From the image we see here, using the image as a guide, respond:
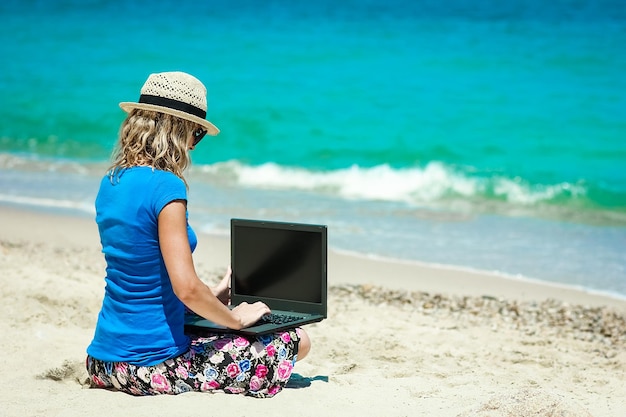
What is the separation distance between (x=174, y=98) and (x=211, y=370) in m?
1.19

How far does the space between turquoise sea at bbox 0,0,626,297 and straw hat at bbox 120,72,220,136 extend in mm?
5220

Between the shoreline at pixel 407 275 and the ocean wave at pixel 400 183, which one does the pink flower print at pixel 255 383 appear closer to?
the shoreline at pixel 407 275

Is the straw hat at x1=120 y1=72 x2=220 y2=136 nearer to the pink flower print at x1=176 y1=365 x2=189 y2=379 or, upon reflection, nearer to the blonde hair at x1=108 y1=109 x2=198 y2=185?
the blonde hair at x1=108 y1=109 x2=198 y2=185

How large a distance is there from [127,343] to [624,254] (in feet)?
22.6

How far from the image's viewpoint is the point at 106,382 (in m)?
4.13

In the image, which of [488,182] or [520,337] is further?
[488,182]

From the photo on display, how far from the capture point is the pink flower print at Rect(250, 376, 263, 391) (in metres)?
4.11

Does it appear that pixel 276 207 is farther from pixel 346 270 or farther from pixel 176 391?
pixel 176 391

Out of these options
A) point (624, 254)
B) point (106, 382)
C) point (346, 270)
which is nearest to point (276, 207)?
point (346, 270)

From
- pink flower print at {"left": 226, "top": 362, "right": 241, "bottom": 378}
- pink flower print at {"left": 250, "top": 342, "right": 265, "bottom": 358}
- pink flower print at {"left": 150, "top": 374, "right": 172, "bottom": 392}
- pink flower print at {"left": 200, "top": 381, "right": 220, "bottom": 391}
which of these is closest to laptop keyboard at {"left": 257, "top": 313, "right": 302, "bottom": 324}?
pink flower print at {"left": 250, "top": 342, "right": 265, "bottom": 358}

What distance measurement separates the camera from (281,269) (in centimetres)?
443

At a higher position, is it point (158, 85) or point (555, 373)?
point (158, 85)

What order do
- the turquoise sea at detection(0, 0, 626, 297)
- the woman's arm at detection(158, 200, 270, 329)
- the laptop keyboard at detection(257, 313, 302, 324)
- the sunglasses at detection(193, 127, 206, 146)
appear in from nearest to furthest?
1. the woman's arm at detection(158, 200, 270, 329)
2. the sunglasses at detection(193, 127, 206, 146)
3. the laptop keyboard at detection(257, 313, 302, 324)
4. the turquoise sea at detection(0, 0, 626, 297)

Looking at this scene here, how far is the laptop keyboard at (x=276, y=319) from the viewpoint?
167 inches
